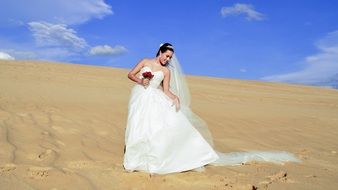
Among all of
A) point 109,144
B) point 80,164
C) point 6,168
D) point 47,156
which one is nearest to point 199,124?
point 80,164

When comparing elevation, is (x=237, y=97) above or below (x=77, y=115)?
above

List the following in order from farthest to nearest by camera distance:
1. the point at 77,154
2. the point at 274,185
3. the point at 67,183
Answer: the point at 77,154 → the point at 274,185 → the point at 67,183

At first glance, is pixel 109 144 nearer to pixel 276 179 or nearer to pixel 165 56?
pixel 165 56

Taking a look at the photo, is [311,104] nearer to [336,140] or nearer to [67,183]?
[336,140]

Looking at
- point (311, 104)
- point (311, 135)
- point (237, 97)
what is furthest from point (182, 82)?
point (311, 104)

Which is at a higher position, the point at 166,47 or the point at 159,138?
the point at 166,47

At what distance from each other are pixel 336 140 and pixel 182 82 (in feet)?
18.4

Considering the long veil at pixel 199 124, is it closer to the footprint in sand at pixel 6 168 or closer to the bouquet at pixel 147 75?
the bouquet at pixel 147 75

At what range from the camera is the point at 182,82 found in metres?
6.39

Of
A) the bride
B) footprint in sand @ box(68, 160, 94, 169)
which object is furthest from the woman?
Answer: footprint in sand @ box(68, 160, 94, 169)

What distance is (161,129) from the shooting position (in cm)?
555

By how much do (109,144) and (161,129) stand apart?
2036 mm

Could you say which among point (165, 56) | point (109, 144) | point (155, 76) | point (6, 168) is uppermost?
point (165, 56)

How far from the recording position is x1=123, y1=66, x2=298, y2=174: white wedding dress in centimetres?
543
